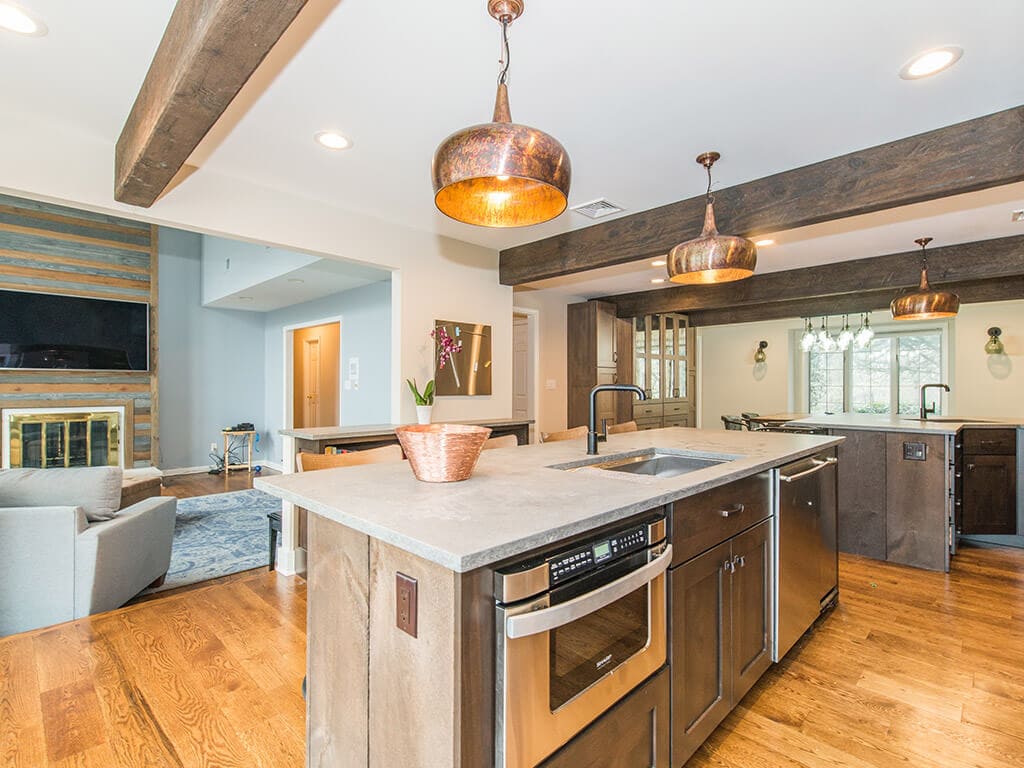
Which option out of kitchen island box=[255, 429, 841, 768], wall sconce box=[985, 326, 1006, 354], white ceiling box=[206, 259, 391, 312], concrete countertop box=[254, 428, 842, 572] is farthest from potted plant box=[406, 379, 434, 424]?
wall sconce box=[985, 326, 1006, 354]

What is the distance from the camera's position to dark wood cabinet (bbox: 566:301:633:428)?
6234mm

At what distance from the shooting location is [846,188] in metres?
2.68

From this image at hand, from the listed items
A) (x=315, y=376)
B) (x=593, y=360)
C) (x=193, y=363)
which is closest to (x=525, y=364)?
(x=593, y=360)

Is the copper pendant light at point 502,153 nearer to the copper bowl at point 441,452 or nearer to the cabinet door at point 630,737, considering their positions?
the copper bowl at point 441,452

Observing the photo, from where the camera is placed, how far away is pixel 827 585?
8.50 ft

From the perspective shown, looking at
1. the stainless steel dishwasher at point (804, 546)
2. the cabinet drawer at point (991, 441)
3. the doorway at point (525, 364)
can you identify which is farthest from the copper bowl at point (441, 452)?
the cabinet drawer at point (991, 441)

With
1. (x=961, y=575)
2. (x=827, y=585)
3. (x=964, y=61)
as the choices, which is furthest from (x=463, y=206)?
(x=961, y=575)

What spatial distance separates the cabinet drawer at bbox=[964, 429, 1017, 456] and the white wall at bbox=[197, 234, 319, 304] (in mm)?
5536

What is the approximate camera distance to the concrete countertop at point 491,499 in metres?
1.04

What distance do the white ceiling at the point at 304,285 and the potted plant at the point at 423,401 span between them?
106cm

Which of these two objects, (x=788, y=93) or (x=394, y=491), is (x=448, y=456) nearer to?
(x=394, y=491)

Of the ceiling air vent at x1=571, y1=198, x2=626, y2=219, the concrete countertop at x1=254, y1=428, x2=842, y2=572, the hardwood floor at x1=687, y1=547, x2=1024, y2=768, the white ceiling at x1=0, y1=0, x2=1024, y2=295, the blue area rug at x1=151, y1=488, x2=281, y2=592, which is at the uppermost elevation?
the white ceiling at x1=0, y1=0, x2=1024, y2=295

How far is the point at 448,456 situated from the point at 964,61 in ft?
7.96

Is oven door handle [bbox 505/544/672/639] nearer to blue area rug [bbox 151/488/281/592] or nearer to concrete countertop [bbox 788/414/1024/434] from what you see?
concrete countertop [bbox 788/414/1024/434]
